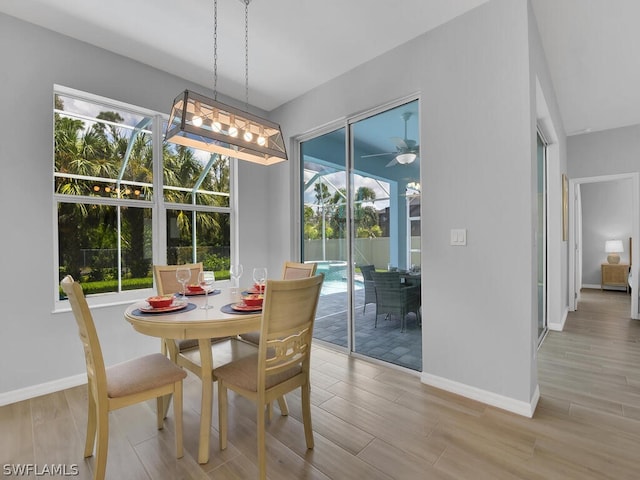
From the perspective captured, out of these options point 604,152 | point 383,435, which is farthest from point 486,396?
point 604,152

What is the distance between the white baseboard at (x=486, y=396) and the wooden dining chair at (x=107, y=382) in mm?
1927

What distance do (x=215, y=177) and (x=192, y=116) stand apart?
1.79 metres

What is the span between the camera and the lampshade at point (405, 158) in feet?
9.41

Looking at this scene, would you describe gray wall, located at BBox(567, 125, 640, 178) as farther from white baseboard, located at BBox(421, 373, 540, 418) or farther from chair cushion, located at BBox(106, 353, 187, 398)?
chair cushion, located at BBox(106, 353, 187, 398)

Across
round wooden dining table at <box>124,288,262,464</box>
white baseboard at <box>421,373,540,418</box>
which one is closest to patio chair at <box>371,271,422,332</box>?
white baseboard at <box>421,373,540,418</box>

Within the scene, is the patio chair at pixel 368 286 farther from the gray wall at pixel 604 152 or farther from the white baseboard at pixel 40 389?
the gray wall at pixel 604 152

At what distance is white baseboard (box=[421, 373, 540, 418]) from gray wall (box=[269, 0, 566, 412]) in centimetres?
2

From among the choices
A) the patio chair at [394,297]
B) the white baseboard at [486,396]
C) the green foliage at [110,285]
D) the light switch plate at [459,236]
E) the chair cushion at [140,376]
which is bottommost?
the white baseboard at [486,396]

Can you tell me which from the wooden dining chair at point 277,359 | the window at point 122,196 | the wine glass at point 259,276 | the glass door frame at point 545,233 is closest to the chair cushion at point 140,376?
the wooden dining chair at point 277,359

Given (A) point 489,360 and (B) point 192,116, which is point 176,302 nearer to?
(B) point 192,116

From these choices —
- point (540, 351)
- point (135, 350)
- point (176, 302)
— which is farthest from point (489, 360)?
point (135, 350)

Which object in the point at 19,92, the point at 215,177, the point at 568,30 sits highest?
the point at 568,30

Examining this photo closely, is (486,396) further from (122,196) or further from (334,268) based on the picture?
(122,196)

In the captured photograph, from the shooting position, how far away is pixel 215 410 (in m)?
2.21
